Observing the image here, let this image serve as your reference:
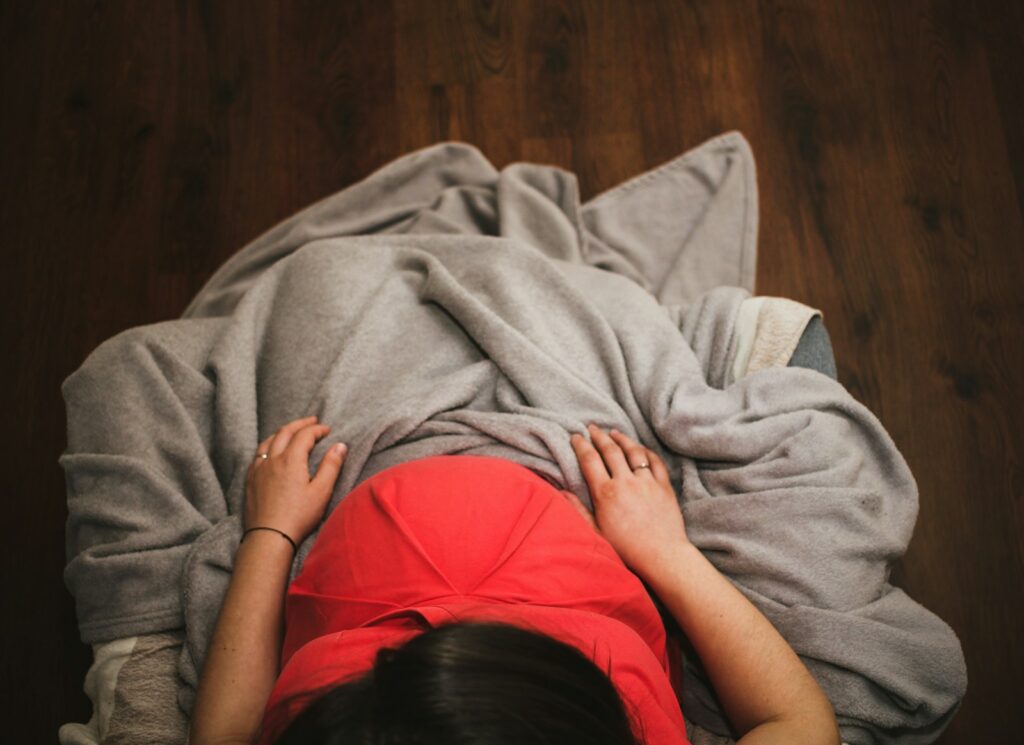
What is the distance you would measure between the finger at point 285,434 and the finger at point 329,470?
0.05 m

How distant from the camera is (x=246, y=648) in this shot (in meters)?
0.75

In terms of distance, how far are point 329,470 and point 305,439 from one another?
48mm

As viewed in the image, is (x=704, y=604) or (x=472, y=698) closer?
(x=472, y=698)

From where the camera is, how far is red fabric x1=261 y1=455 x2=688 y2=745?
0.59 metres

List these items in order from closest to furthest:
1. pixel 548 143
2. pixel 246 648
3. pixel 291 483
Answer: pixel 246 648
pixel 291 483
pixel 548 143

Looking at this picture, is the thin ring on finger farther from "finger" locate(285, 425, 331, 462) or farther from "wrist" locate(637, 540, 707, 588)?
"finger" locate(285, 425, 331, 462)

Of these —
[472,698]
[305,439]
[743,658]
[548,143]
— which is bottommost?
[743,658]

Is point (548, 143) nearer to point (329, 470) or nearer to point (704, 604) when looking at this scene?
point (329, 470)

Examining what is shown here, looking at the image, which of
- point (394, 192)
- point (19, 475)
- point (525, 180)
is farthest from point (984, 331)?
point (19, 475)

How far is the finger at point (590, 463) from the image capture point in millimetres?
853

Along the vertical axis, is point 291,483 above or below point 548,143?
below

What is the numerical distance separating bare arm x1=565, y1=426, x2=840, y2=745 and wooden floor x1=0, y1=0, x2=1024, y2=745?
20.3 inches

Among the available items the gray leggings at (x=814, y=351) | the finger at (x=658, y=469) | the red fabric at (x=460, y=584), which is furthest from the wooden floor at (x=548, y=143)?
the red fabric at (x=460, y=584)

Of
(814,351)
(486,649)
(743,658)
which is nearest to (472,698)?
(486,649)
